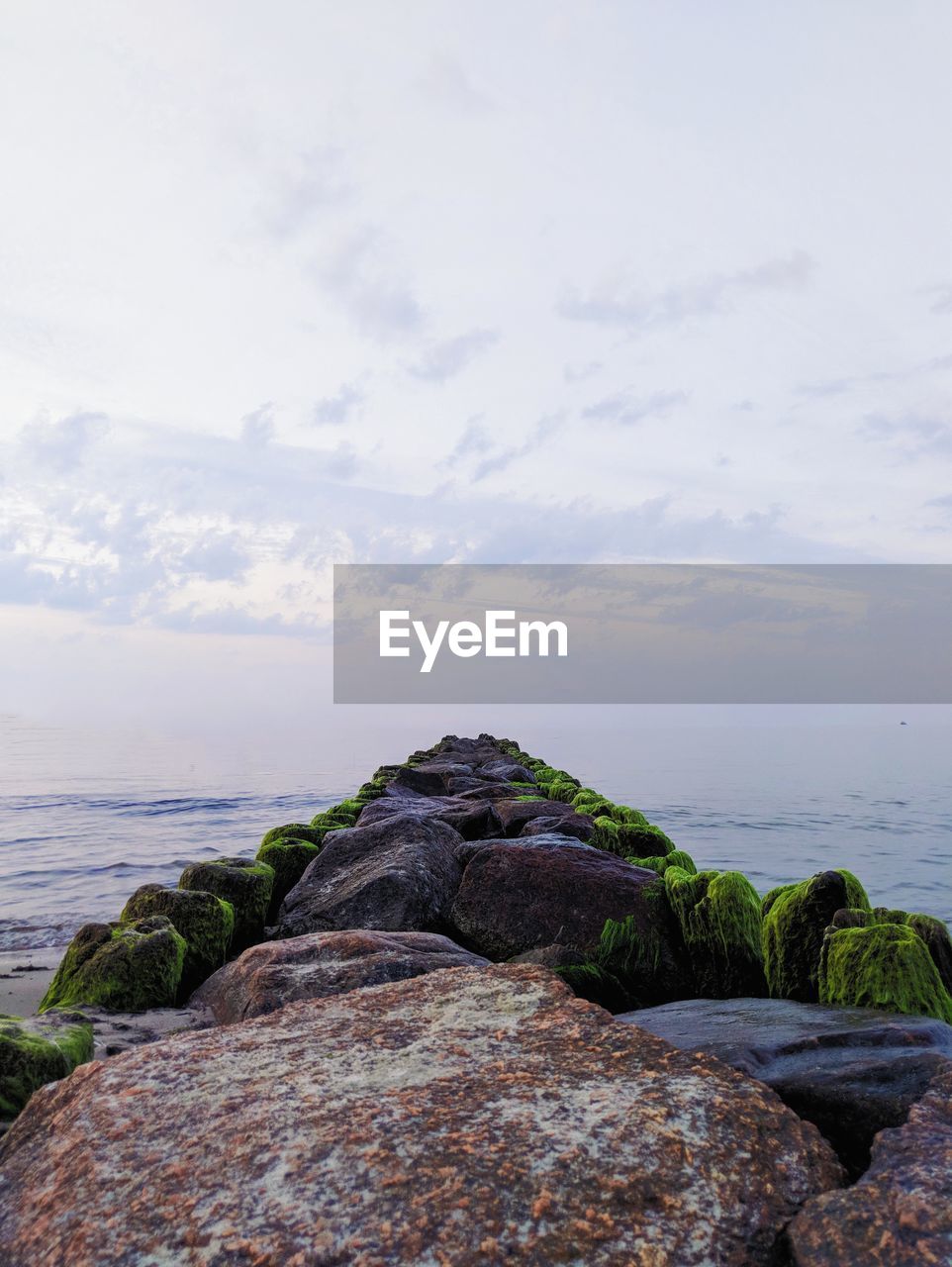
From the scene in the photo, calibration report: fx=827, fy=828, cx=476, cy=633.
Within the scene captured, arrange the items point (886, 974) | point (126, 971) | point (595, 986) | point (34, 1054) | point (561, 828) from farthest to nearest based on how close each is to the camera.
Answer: point (561, 828) → point (126, 971) → point (595, 986) → point (886, 974) → point (34, 1054)

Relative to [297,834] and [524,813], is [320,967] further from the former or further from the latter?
[524,813]

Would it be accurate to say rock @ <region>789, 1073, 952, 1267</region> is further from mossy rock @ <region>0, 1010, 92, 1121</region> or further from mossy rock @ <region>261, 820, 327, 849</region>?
mossy rock @ <region>261, 820, 327, 849</region>

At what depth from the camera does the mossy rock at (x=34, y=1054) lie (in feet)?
9.88

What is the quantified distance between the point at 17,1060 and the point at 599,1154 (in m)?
2.26

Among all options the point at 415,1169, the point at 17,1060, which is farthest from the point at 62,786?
the point at 415,1169

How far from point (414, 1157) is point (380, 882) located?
3630mm

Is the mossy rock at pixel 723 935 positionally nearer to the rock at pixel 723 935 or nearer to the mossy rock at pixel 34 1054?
the rock at pixel 723 935

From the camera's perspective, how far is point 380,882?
18.7 feet


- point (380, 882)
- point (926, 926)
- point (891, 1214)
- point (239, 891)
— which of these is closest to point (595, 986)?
point (926, 926)

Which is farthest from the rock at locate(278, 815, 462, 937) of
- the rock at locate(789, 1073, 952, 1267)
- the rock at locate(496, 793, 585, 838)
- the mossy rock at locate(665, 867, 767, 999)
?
the rock at locate(789, 1073, 952, 1267)

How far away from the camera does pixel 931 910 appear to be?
12.1 m

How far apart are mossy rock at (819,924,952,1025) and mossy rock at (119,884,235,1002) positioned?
146 inches

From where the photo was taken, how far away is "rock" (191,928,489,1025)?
3756mm

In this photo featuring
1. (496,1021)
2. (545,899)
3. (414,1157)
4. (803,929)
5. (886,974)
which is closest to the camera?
(414,1157)
